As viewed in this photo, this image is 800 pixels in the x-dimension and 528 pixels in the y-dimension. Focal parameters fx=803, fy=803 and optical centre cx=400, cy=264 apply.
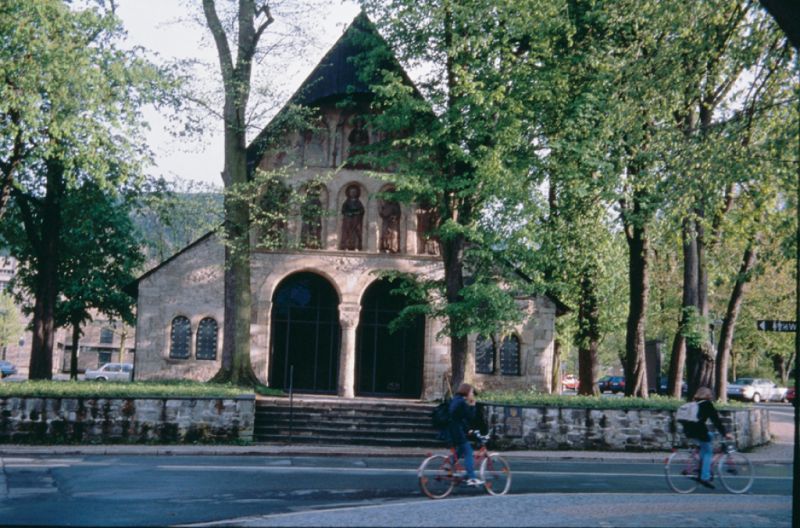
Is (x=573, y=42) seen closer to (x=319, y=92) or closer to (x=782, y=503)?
(x=319, y=92)

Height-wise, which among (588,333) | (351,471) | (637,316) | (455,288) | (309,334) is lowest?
(351,471)

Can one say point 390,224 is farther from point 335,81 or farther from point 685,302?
point 685,302

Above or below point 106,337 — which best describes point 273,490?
below

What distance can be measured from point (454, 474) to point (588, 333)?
1674 cm

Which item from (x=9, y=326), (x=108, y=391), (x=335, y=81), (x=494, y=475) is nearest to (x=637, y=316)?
(x=335, y=81)

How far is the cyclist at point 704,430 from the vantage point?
1330cm

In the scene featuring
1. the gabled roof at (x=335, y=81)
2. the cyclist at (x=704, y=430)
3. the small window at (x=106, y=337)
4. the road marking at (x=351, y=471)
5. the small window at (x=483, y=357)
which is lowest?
the road marking at (x=351, y=471)

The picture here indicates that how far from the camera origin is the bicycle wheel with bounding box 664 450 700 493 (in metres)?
13.4

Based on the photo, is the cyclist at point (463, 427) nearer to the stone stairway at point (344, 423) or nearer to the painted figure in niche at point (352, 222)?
the stone stairway at point (344, 423)

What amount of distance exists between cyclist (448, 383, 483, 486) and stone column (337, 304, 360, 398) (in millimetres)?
14745

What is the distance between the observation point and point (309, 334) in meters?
28.7

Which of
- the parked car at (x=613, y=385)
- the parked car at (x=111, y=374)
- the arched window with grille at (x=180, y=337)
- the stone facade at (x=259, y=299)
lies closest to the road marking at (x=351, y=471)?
the stone facade at (x=259, y=299)

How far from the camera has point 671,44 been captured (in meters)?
14.0

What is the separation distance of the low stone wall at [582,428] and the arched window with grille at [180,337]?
1199cm
